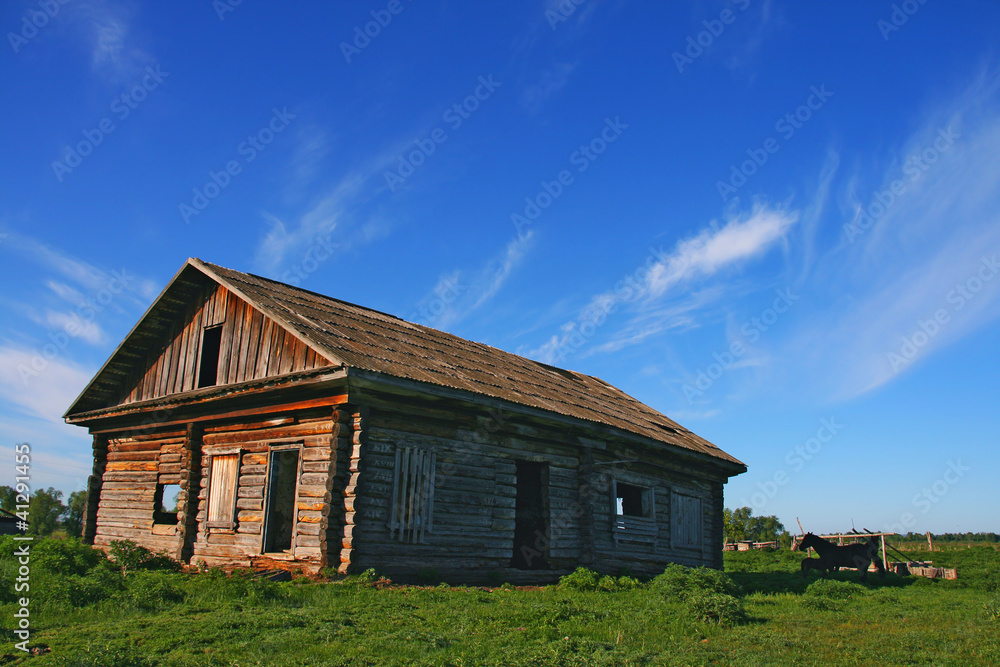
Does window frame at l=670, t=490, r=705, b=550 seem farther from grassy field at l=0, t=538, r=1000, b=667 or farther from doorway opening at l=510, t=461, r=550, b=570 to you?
grassy field at l=0, t=538, r=1000, b=667

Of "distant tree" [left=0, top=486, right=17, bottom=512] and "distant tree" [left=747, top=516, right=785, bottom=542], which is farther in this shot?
"distant tree" [left=747, top=516, right=785, bottom=542]

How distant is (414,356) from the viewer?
13.8m

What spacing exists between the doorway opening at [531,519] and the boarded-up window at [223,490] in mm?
5618

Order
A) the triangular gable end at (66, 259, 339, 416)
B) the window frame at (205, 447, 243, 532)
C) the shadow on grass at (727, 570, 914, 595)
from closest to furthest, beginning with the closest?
1. the triangular gable end at (66, 259, 339, 416)
2. the window frame at (205, 447, 243, 532)
3. the shadow on grass at (727, 570, 914, 595)

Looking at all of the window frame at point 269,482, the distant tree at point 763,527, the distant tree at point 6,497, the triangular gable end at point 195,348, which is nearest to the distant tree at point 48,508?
the distant tree at point 6,497

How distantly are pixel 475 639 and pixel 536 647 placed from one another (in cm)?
69

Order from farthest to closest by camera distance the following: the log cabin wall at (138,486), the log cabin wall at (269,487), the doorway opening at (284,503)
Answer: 1. the log cabin wall at (138,486)
2. the doorway opening at (284,503)
3. the log cabin wall at (269,487)

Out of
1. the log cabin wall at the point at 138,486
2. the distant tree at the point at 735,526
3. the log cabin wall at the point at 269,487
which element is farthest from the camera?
the distant tree at the point at 735,526

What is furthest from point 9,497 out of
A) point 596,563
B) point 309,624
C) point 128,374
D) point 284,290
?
point 309,624

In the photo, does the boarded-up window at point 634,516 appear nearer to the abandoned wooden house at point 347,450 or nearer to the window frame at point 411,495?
the abandoned wooden house at point 347,450

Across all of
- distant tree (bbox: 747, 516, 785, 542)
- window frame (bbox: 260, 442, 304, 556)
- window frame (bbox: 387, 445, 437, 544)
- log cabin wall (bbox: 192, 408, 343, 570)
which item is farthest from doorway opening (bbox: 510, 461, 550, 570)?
distant tree (bbox: 747, 516, 785, 542)

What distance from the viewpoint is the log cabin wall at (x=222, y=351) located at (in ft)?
41.2

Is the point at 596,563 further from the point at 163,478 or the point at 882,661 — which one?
the point at 163,478

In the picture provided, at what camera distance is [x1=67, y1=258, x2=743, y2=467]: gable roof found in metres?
12.0
